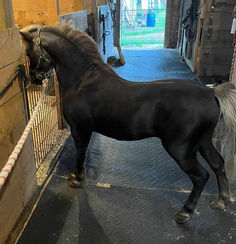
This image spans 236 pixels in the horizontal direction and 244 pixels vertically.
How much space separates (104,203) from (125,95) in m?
0.86

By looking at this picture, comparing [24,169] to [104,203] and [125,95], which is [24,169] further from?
[125,95]

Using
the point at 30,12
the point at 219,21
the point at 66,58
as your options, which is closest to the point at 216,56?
the point at 219,21

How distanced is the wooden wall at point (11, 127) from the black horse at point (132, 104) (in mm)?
273

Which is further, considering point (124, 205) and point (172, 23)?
point (172, 23)

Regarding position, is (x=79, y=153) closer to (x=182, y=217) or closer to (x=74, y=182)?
(x=74, y=182)

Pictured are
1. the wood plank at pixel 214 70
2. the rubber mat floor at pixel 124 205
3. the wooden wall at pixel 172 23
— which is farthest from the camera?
the wooden wall at pixel 172 23

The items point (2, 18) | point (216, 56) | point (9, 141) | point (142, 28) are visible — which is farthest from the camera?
point (142, 28)

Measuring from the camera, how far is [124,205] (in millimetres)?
1938

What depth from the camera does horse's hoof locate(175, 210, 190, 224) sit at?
1771mm

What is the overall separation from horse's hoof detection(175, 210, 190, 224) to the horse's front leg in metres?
0.82

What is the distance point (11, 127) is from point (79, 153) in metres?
0.62

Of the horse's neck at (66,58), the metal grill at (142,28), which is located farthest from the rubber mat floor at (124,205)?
the metal grill at (142,28)

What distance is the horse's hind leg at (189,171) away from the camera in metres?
1.61

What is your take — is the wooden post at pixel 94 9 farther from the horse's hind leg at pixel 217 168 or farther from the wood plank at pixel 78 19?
the horse's hind leg at pixel 217 168
